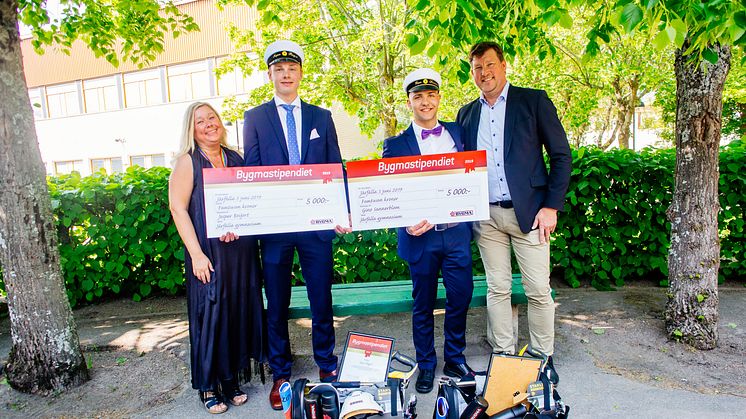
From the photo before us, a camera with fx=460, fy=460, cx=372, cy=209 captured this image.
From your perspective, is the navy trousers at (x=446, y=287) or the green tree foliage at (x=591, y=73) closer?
the navy trousers at (x=446, y=287)

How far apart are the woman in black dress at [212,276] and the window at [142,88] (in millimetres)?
24473

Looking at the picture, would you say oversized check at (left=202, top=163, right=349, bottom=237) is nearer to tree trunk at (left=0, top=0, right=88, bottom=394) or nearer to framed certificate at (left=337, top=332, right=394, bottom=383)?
framed certificate at (left=337, top=332, right=394, bottom=383)

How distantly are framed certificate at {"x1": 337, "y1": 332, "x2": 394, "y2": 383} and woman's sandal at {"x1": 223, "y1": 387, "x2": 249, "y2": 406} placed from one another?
2.78 ft

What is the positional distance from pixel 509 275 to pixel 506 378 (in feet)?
3.58

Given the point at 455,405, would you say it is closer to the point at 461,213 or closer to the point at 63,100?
the point at 461,213

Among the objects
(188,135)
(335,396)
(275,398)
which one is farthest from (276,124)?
(275,398)

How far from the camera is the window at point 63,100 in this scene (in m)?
27.1

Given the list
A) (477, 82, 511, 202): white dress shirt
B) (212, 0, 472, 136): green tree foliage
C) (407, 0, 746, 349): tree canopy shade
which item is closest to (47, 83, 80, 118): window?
(212, 0, 472, 136): green tree foliage

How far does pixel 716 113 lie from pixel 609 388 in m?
2.43

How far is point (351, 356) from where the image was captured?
3.18m

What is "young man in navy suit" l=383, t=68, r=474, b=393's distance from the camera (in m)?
3.38

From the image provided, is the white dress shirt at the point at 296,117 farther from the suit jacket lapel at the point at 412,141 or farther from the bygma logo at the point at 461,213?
the bygma logo at the point at 461,213

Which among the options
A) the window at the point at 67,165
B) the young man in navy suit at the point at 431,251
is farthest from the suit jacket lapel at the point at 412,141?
the window at the point at 67,165

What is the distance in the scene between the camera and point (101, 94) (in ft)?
86.3
